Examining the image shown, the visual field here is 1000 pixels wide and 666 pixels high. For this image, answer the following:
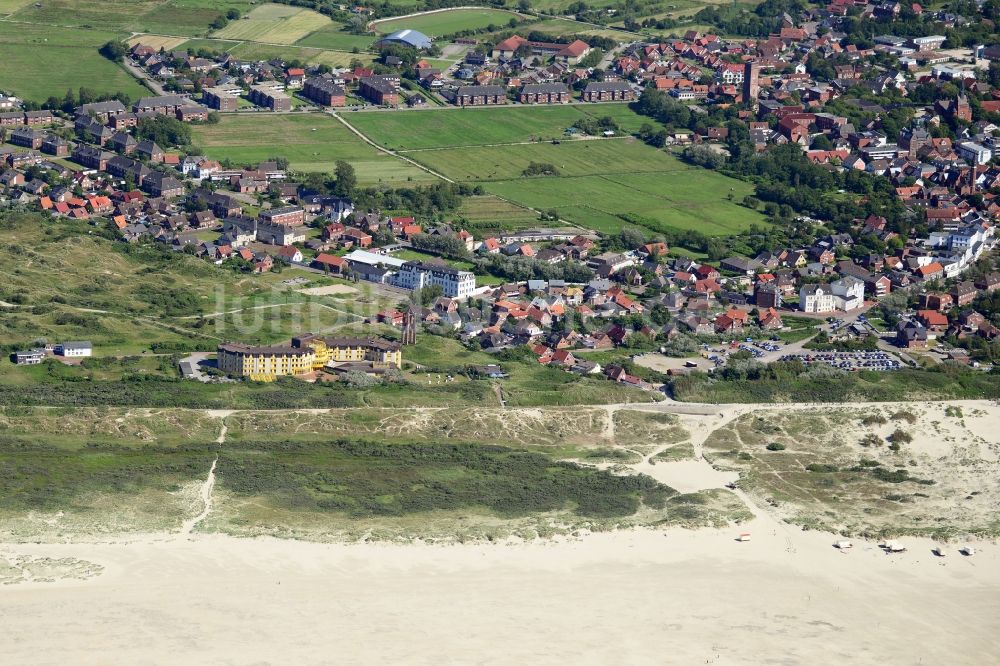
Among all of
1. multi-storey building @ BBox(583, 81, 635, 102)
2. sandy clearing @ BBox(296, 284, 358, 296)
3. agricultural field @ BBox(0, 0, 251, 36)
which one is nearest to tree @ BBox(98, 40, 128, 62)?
agricultural field @ BBox(0, 0, 251, 36)

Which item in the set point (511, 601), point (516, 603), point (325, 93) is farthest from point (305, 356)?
point (325, 93)

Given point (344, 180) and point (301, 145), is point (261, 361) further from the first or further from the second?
point (301, 145)

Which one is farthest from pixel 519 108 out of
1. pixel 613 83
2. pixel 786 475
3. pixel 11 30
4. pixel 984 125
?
pixel 786 475

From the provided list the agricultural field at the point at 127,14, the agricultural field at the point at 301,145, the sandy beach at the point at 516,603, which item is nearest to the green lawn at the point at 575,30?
the agricultural field at the point at 127,14

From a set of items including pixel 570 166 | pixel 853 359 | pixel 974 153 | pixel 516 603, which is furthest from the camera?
pixel 974 153

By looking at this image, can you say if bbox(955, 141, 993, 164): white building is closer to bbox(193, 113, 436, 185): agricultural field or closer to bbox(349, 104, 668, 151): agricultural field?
bbox(349, 104, 668, 151): agricultural field

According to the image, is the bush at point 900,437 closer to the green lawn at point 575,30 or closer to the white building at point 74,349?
the white building at point 74,349
